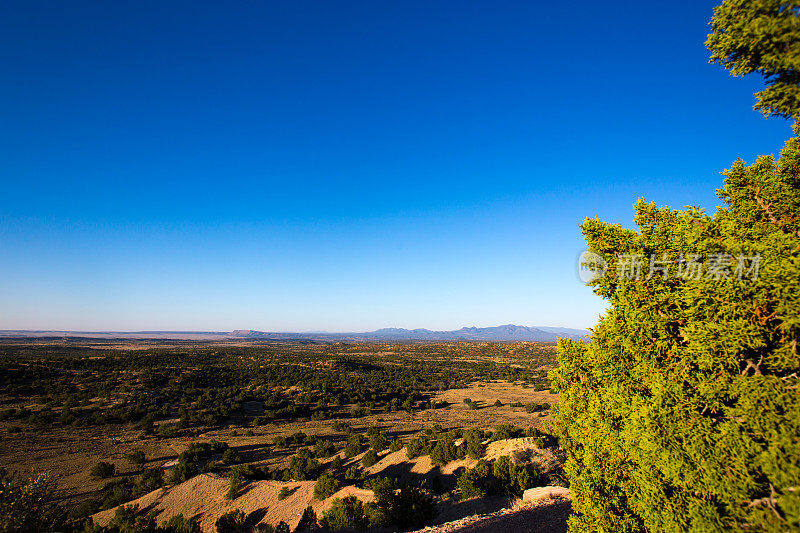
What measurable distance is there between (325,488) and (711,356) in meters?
16.5

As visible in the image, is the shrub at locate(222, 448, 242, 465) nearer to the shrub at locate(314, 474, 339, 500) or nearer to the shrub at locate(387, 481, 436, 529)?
the shrub at locate(314, 474, 339, 500)

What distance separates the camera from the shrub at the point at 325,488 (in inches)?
618

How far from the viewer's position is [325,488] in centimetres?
1590

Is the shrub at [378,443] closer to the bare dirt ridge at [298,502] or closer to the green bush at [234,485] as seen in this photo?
the bare dirt ridge at [298,502]

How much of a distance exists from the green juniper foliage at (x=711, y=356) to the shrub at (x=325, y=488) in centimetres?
1178

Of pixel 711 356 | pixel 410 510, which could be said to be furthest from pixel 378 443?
pixel 711 356

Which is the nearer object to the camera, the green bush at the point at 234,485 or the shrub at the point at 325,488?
the shrub at the point at 325,488

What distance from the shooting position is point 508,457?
18031mm

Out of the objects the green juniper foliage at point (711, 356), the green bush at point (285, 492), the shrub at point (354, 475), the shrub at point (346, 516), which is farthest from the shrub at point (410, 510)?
the green juniper foliage at point (711, 356)

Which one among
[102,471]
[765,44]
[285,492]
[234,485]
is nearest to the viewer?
[765,44]

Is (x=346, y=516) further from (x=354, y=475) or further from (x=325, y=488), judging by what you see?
(x=354, y=475)

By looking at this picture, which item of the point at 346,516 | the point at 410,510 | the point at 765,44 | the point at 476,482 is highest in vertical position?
the point at 765,44

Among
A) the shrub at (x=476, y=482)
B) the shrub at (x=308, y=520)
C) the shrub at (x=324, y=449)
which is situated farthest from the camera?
the shrub at (x=324, y=449)

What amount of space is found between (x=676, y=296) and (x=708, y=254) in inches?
39.2
